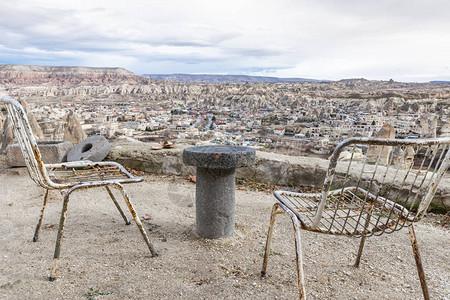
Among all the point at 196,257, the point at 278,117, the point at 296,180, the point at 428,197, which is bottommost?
the point at 278,117

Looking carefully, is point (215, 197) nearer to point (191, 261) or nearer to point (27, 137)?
point (191, 261)

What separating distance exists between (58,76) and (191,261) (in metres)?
142

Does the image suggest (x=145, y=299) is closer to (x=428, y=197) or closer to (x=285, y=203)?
(x=285, y=203)

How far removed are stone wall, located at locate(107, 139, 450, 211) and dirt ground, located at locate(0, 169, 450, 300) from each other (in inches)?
53.6

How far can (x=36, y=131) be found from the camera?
10.5 meters

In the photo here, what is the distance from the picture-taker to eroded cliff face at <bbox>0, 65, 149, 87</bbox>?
112 metres

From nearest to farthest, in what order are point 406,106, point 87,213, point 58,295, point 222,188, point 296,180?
point 58,295
point 222,188
point 87,213
point 296,180
point 406,106

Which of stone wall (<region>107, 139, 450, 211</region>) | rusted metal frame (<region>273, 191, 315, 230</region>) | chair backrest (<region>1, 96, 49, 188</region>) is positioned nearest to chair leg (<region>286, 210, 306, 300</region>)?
rusted metal frame (<region>273, 191, 315, 230</region>)

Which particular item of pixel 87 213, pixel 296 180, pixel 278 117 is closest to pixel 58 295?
pixel 87 213

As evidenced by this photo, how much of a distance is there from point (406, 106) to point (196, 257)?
59.2 m

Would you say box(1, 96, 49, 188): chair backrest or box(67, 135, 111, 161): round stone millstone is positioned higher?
box(1, 96, 49, 188): chair backrest

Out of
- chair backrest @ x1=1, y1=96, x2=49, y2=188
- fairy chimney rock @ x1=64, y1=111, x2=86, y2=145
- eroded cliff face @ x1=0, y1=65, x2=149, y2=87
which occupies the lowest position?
eroded cliff face @ x1=0, y1=65, x2=149, y2=87

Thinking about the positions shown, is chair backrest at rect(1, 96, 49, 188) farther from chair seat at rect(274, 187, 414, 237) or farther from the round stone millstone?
the round stone millstone

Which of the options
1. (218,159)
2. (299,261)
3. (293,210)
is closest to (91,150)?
(218,159)
